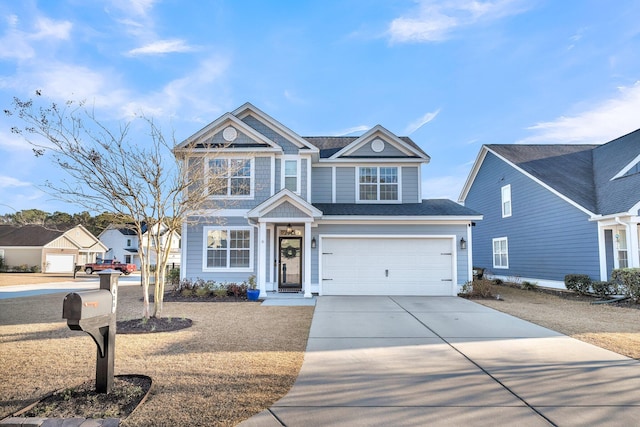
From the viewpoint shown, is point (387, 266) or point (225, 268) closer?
point (387, 266)

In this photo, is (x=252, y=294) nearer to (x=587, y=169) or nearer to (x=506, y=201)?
(x=506, y=201)

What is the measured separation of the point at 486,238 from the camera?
69.1 ft

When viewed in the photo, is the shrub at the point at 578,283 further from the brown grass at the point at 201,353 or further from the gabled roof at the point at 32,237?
the gabled roof at the point at 32,237

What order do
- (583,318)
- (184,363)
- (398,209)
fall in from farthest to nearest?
(398,209)
(583,318)
(184,363)

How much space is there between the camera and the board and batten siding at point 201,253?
13.7 meters

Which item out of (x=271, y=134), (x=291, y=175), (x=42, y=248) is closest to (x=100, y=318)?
(x=291, y=175)

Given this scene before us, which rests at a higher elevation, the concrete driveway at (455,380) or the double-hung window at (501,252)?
the double-hung window at (501,252)

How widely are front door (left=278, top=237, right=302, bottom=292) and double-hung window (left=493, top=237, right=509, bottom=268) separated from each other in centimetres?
1116

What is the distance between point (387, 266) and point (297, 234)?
355 cm

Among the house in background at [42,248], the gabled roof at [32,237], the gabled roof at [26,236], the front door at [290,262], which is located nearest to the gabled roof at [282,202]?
the front door at [290,262]

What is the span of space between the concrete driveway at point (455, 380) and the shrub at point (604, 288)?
662 cm

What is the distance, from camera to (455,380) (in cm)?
457

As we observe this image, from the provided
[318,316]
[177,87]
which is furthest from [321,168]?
[318,316]

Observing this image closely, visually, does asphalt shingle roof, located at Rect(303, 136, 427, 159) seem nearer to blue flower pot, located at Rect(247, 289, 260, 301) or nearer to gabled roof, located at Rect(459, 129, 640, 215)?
gabled roof, located at Rect(459, 129, 640, 215)
